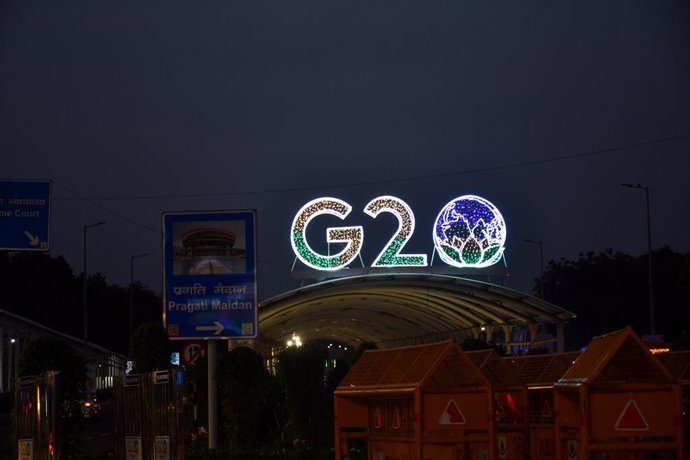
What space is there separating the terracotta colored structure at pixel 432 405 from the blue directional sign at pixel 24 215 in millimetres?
8274

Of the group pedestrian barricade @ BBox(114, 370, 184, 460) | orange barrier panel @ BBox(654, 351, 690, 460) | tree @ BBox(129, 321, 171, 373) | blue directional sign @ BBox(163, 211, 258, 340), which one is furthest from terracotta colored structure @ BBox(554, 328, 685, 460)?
tree @ BBox(129, 321, 171, 373)

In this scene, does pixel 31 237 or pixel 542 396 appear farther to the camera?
Result: pixel 31 237

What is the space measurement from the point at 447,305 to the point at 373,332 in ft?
87.1

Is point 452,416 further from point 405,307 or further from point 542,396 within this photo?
point 405,307

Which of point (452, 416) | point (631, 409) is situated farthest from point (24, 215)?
point (631, 409)

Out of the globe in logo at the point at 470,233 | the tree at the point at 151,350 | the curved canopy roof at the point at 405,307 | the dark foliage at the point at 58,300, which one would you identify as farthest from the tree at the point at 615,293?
the tree at the point at 151,350

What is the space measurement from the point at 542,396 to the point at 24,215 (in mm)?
10846

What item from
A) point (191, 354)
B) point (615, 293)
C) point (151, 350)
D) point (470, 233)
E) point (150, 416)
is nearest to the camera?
point (150, 416)

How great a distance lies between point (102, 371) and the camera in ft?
351

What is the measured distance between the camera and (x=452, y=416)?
1534 cm

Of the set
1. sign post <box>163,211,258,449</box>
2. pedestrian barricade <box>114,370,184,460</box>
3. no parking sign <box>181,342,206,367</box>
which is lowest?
pedestrian barricade <box>114,370,184,460</box>

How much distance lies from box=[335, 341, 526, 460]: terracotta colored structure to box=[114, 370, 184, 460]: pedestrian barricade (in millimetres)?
2828

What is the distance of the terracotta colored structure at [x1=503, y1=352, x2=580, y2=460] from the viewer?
18.8 meters

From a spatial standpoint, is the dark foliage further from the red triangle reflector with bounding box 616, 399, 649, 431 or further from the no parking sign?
the red triangle reflector with bounding box 616, 399, 649, 431
